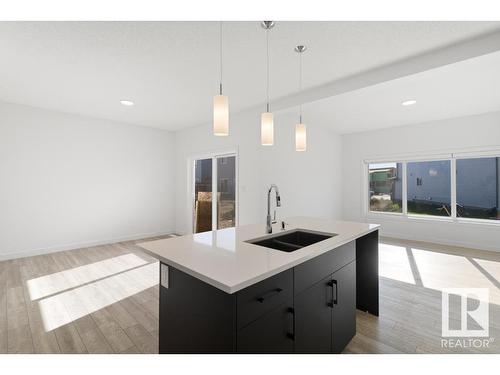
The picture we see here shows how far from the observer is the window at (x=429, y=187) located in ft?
16.4

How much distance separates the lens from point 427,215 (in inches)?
205

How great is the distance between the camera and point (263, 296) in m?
1.13

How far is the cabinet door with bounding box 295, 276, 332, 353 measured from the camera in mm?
1332

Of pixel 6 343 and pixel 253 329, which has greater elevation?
pixel 253 329

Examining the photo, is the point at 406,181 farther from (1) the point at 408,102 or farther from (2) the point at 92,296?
(2) the point at 92,296

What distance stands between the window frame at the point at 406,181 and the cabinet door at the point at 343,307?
4262mm

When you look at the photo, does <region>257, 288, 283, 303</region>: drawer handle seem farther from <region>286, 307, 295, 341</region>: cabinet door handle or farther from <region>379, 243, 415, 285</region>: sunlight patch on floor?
<region>379, 243, 415, 285</region>: sunlight patch on floor

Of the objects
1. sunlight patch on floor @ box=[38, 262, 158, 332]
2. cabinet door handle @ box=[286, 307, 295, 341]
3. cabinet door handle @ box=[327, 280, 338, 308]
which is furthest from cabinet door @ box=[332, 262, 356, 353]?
sunlight patch on floor @ box=[38, 262, 158, 332]

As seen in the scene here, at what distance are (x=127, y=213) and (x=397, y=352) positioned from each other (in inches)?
202

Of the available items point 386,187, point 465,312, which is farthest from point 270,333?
point 386,187

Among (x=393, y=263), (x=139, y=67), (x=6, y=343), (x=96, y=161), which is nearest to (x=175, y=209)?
(x=96, y=161)

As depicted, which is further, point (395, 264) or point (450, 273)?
point (395, 264)

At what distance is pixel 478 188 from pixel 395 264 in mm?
2673

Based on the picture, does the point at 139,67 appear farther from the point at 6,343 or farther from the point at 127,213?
the point at 127,213
